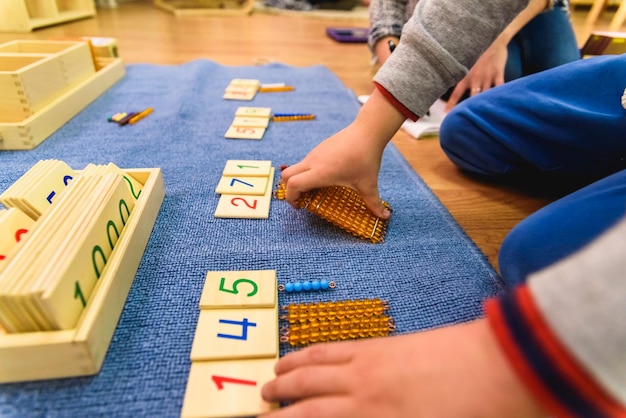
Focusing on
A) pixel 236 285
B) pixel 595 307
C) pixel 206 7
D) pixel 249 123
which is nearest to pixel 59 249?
pixel 236 285

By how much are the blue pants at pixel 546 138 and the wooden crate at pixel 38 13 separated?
2.19 metres

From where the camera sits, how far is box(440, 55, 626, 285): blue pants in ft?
1.75

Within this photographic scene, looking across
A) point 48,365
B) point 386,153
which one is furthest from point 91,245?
point 386,153

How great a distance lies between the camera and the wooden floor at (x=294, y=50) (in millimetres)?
815

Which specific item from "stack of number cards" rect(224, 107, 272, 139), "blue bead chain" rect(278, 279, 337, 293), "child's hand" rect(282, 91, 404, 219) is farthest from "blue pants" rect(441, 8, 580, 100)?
"blue bead chain" rect(278, 279, 337, 293)

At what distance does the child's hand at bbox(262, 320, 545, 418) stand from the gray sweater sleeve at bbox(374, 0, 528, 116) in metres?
0.40

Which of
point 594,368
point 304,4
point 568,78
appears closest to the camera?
point 594,368

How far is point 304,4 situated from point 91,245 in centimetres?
335

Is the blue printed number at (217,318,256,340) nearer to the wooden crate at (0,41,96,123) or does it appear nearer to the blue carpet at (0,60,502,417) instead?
the blue carpet at (0,60,502,417)

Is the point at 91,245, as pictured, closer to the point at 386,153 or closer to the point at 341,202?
the point at 341,202

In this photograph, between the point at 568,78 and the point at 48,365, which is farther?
the point at 568,78

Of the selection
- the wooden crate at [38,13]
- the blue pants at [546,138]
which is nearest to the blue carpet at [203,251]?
the blue pants at [546,138]

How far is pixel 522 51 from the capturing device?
126 cm

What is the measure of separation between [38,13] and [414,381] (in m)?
2.84
